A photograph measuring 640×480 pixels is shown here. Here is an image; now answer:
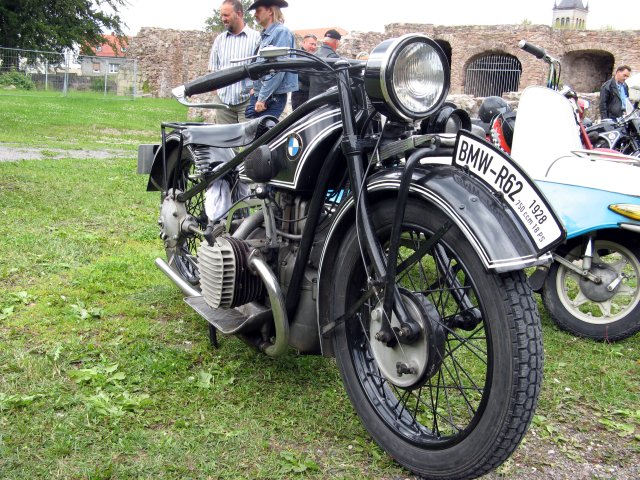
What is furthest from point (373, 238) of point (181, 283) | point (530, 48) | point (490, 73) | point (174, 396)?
point (490, 73)

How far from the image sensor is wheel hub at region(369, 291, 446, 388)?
2291mm

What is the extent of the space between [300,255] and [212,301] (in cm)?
53

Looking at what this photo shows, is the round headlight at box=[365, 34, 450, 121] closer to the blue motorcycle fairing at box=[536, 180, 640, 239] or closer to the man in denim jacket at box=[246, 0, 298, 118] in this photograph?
the blue motorcycle fairing at box=[536, 180, 640, 239]

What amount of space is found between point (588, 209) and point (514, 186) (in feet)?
6.49

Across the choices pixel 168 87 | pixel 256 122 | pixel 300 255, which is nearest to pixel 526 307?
pixel 300 255

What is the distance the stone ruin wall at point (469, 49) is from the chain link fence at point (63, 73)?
2459mm

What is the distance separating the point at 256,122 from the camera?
134 inches

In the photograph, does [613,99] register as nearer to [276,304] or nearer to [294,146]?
[294,146]

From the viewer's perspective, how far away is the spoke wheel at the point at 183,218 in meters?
3.94

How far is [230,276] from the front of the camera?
3004 mm

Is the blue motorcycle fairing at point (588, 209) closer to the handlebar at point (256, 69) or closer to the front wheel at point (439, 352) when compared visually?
the front wheel at point (439, 352)

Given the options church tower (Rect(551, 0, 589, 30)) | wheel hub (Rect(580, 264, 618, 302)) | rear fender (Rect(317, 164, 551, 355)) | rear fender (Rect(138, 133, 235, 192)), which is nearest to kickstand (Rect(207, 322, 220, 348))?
rear fender (Rect(138, 133, 235, 192))

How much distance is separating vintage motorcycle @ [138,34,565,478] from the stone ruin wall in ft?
77.3

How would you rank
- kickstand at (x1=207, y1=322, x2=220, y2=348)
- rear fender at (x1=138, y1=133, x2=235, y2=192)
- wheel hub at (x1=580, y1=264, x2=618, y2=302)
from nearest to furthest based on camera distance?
kickstand at (x1=207, y1=322, x2=220, y2=348)
rear fender at (x1=138, y1=133, x2=235, y2=192)
wheel hub at (x1=580, y1=264, x2=618, y2=302)
